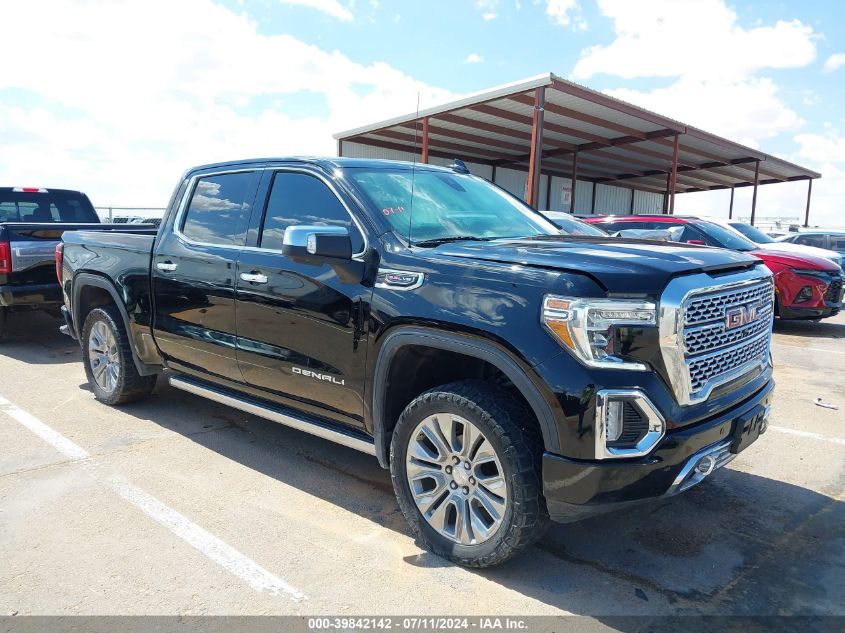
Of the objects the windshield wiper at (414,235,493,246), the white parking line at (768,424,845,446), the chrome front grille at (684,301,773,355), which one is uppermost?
the windshield wiper at (414,235,493,246)

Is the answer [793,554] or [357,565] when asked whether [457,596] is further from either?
[793,554]

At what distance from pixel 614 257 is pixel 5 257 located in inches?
275

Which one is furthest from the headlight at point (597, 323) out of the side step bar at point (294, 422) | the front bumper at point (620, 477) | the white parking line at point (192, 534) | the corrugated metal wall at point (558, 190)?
the corrugated metal wall at point (558, 190)

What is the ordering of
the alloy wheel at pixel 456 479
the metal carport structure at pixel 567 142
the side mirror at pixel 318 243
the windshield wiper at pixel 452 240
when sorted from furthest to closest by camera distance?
the metal carport structure at pixel 567 142, the windshield wiper at pixel 452 240, the side mirror at pixel 318 243, the alloy wheel at pixel 456 479

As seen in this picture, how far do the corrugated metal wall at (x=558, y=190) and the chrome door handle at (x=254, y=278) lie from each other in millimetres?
21377

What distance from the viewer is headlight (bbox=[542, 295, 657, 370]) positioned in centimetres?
252

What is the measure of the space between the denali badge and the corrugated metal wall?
21831mm

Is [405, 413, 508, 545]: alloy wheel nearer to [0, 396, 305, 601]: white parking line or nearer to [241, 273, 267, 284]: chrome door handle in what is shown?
[0, 396, 305, 601]: white parking line

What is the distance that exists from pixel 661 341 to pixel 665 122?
18698mm

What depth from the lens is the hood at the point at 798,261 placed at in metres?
9.35

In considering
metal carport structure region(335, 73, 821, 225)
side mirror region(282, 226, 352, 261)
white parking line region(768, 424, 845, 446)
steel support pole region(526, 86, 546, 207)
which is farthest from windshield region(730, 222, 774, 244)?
side mirror region(282, 226, 352, 261)

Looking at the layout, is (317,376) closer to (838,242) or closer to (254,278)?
(254,278)

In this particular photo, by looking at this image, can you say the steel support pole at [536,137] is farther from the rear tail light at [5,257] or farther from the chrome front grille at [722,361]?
the chrome front grille at [722,361]

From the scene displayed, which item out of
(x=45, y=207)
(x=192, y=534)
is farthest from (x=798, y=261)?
(x=45, y=207)
